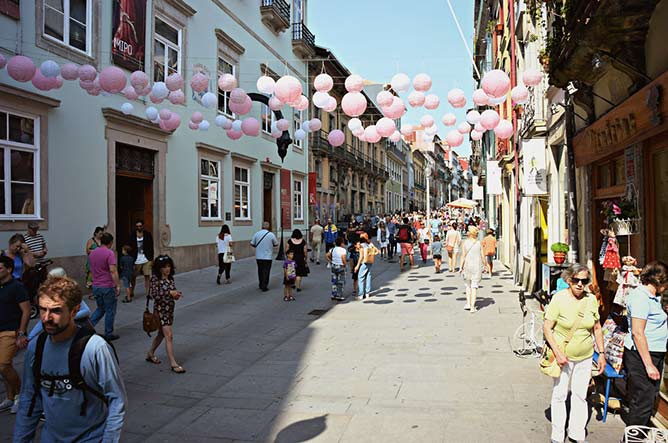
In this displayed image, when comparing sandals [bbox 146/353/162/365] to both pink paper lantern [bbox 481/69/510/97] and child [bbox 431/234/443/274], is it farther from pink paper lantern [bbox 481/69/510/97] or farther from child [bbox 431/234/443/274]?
child [bbox 431/234/443/274]

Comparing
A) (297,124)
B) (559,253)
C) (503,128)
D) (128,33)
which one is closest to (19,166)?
(128,33)

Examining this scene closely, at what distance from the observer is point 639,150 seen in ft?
20.1

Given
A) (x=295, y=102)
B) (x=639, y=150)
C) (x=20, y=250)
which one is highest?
→ (x=295, y=102)

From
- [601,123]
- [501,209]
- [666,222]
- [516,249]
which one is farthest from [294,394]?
[501,209]

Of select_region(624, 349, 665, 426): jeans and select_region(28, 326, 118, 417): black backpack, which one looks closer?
select_region(28, 326, 118, 417): black backpack

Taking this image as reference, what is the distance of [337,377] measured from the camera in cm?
633

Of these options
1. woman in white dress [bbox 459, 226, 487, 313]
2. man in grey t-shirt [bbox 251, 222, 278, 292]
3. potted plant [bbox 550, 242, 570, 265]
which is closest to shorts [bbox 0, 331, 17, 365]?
potted plant [bbox 550, 242, 570, 265]

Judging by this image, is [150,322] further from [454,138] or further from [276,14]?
[276,14]

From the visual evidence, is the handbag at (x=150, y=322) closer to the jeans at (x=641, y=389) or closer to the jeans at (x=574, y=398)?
the jeans at (x=574, y=398)

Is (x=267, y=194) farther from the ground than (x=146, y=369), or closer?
farther from the ground

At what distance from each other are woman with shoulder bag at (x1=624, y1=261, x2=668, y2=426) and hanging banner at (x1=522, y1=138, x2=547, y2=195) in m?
7.30

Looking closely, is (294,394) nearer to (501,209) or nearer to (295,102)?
(295,102)

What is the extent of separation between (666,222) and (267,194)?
1897cm

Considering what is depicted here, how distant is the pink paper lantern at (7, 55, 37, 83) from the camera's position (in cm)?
824
